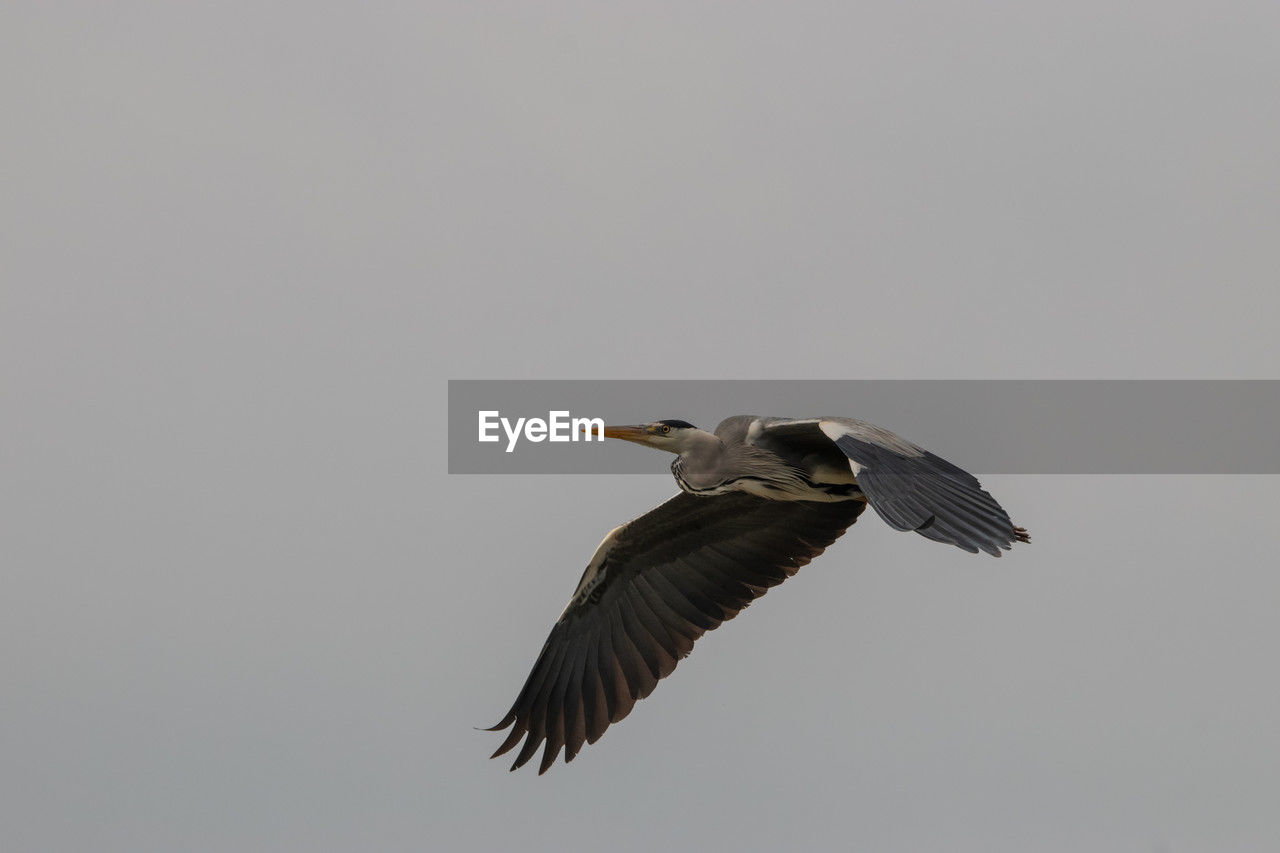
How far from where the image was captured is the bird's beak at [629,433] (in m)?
13.7

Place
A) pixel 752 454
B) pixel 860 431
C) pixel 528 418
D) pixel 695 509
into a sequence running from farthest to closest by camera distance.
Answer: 1. pixel 528 418
2. pixel 695 509
3. pixel 752 454
4. pixel 860 431

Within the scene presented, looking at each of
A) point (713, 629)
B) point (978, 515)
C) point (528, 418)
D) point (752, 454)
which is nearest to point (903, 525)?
point (978, 515)

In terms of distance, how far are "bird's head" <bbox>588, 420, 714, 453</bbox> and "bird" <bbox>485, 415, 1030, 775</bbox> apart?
1cm

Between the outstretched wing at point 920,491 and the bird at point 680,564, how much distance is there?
1.33m

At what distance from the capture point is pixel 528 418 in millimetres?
16328

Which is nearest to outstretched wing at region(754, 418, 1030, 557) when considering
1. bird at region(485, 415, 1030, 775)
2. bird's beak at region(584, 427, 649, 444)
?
bird at region(485, 415, 1030, 775)

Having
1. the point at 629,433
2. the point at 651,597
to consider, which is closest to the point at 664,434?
the point at 629,433

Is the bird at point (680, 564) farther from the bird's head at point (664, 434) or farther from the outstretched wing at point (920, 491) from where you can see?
the outstretched wing at point (920, 491)

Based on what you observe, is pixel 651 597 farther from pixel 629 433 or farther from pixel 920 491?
pixel 920 491

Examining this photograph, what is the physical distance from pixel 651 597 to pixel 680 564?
0.34 meters

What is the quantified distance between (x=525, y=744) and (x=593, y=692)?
0.65 m

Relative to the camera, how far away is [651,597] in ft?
46.4

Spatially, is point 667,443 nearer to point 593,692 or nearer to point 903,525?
point 593,692

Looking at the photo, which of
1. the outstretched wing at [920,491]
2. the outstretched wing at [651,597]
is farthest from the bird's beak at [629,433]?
the outstretched wing at [920,491]
